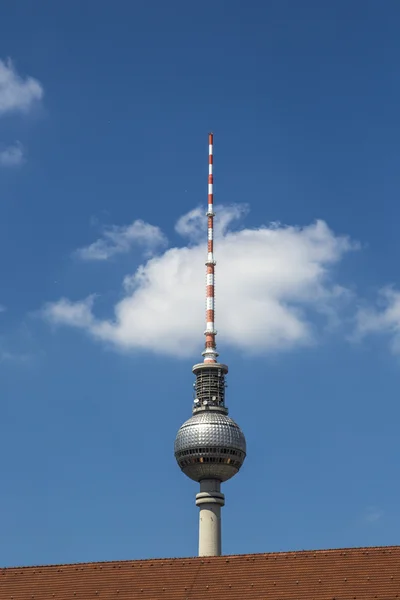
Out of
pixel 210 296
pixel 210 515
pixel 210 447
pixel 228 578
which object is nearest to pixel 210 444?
pixel 210 447

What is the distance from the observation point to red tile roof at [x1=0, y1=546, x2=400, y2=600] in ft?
210

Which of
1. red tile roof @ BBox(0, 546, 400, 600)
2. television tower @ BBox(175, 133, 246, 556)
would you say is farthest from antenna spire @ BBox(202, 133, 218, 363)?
red tile roof @ BBox(0, 546, 400, 600)

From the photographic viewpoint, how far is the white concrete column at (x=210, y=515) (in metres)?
175

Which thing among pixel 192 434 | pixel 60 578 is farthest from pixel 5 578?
pixel 192 434

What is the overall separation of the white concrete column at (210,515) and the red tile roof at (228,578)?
105568 millimetres

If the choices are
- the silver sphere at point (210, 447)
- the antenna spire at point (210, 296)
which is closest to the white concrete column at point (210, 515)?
the silver sphere at point (210, 447)

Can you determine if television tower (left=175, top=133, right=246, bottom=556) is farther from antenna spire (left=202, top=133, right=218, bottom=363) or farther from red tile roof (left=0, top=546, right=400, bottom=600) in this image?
red tile roof (left=0, top=546, right=400, bottom=600)

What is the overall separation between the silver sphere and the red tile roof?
10596cm

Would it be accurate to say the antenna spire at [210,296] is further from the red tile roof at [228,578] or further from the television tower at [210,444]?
the red tile roof at [228,578]

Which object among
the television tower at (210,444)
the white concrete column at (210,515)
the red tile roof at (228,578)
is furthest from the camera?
the television tower at (210,444)

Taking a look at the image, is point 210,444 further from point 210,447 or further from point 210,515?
point 210,515

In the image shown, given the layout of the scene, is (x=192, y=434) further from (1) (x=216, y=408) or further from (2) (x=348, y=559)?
(2) (x=348, y=559)

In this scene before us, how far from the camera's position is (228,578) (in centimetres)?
6700

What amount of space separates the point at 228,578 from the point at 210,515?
11149 cm
